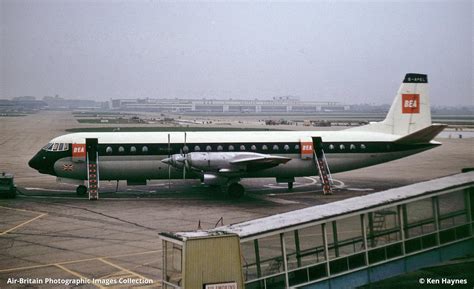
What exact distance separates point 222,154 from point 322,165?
7.47 meters

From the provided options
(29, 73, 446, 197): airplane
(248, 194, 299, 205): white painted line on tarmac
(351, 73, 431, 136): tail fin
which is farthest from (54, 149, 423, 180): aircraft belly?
(351, 73, 431, 136): tail fin

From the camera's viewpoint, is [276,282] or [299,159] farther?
[299,159]

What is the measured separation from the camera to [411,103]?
129 ft

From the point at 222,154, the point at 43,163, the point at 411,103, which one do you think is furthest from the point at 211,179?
the point at 411,103

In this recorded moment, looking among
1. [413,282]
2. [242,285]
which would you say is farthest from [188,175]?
[242,285]

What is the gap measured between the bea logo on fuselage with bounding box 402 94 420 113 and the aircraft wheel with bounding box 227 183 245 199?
14.2m

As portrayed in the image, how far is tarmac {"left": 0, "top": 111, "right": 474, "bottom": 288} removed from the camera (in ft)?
63.1

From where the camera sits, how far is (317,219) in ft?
46.1

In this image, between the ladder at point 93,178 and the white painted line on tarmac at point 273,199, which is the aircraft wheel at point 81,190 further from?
the white painted line on tarmac at point 273,199

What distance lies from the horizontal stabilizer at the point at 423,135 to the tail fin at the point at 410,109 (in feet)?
5.88

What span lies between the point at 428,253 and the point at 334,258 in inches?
119

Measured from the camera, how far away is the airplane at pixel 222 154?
110ft

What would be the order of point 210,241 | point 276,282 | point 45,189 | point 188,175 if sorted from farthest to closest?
point 45,189
point 188,175
point 276,282
point 210,241

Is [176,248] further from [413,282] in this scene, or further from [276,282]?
[413,282]
